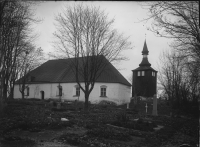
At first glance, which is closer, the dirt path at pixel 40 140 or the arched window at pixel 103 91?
the dirt path at pixel 40 140

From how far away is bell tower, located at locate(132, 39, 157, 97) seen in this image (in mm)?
48469

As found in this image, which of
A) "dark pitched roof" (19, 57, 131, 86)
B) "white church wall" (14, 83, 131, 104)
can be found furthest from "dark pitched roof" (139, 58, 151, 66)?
"white church wall" (14, 83, 131, 104)

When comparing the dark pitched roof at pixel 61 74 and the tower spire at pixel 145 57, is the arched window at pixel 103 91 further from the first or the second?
the tower spire at pixel 145 57

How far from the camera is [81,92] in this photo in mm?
35688

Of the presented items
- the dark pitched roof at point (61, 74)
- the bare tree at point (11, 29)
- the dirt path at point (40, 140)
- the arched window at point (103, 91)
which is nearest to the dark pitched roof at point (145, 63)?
the dark pitched roof at point (61, 74)

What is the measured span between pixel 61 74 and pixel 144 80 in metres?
21.8

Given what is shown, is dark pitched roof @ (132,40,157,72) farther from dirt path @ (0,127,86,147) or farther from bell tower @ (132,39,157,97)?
dirt path @ (0,127,86,147)

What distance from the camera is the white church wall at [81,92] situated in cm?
3506

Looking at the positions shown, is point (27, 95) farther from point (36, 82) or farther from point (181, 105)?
point (181, 105)

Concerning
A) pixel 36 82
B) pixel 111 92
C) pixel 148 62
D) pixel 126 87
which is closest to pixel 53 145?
pixel 111 92

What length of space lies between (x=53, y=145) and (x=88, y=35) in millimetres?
13680

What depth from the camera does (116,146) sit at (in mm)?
6547

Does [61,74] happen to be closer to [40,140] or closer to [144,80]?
[144,80]

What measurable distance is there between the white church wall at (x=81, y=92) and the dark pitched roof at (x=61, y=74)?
799 millimetres
